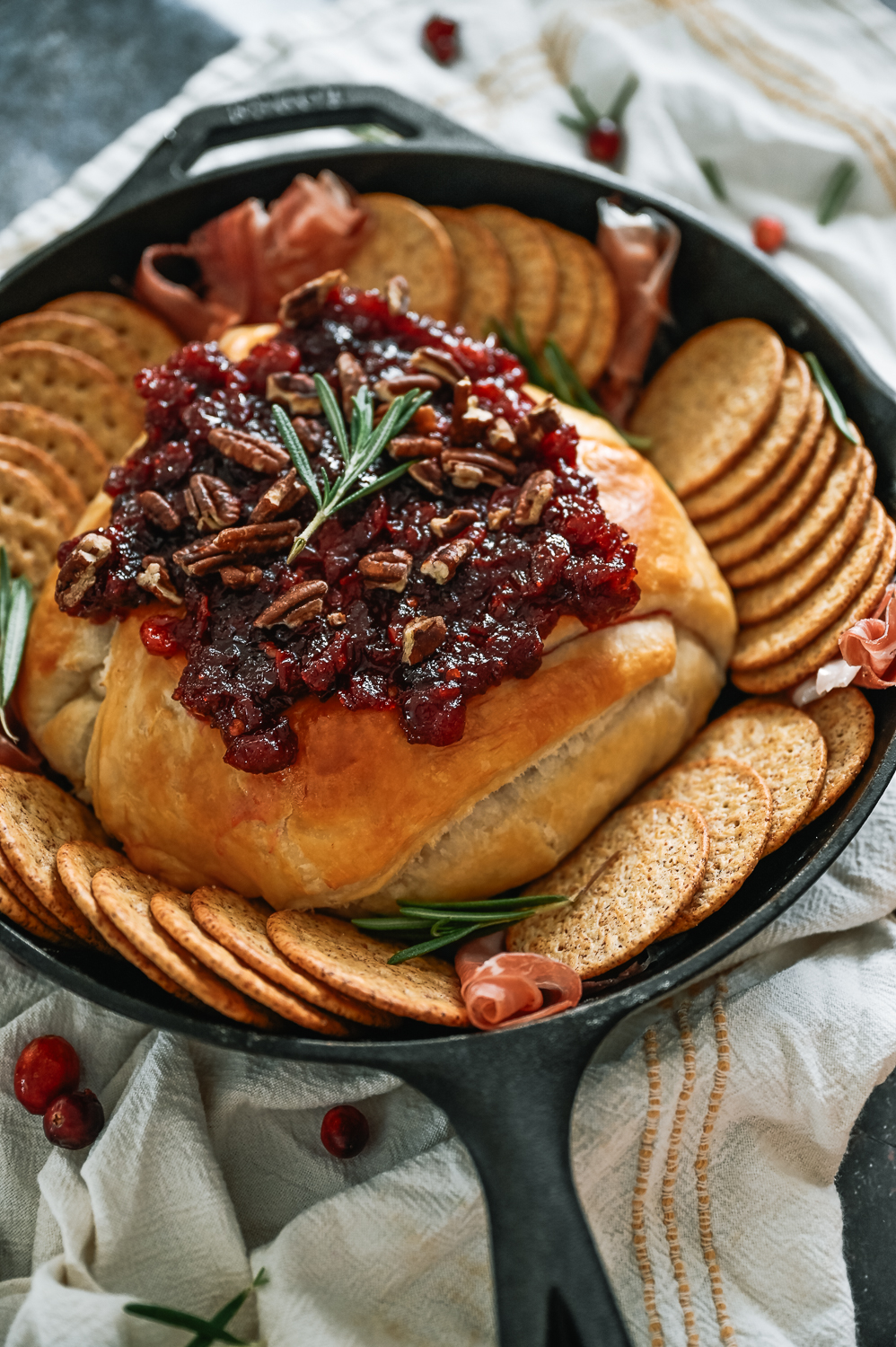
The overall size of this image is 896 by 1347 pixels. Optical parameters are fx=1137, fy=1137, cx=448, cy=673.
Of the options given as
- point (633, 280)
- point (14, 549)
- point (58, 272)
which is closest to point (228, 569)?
point (14, 549)

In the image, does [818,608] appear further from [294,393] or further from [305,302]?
[305,302]

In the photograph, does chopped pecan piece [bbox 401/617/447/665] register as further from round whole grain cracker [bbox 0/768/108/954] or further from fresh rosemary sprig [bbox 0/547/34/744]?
fresh rosemary sprig [bbox 0/547/34/744]

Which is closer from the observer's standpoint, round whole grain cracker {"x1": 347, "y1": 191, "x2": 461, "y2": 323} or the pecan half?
the pecan half

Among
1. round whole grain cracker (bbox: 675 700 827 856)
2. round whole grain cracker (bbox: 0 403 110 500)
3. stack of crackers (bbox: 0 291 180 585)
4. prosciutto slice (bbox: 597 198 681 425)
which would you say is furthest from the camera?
prosciutto slice (bbox: 597 198 681 425)

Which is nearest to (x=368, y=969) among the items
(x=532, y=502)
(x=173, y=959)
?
(x=173, y=959)

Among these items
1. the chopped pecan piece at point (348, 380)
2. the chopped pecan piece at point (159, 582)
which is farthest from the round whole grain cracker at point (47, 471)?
the chopped pecan piece at point (348, 380)

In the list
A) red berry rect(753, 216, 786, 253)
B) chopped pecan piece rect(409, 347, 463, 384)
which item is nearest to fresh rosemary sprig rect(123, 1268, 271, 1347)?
chopped pecan piece rect(409, 347, 463, 384)

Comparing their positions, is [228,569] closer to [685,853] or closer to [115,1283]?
[685,853]
